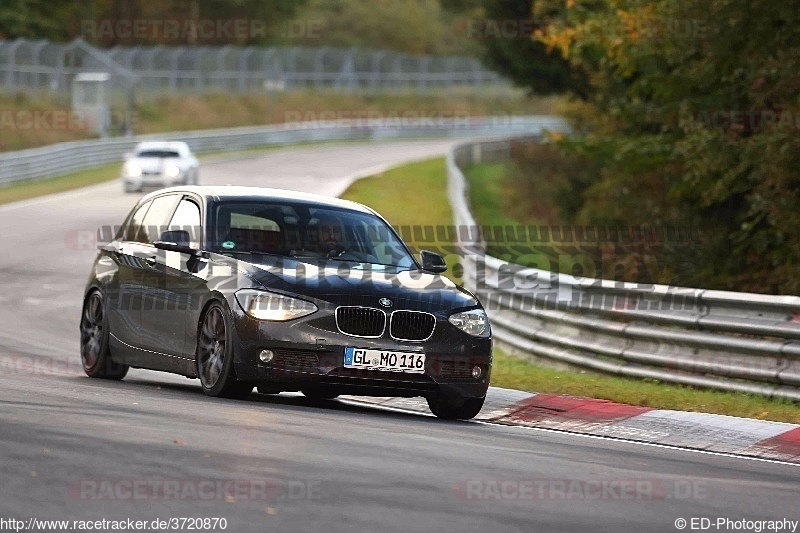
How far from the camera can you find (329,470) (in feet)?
24.7

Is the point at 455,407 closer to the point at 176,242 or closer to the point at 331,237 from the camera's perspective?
the point at 331,237

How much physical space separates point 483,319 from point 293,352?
139 cm

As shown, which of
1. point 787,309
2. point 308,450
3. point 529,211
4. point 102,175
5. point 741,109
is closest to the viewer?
point 308,450

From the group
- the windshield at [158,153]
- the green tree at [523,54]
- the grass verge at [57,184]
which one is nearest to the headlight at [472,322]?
the grass verge at [57,184]

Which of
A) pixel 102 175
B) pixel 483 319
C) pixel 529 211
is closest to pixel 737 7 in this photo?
pixel 483 319

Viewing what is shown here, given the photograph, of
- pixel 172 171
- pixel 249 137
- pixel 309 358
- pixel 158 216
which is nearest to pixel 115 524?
pixel 309 358

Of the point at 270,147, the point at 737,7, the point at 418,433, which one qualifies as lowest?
the point at 270,147

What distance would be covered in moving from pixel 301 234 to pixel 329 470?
443 centimetres

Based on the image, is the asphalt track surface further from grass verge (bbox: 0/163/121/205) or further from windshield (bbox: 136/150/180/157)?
windshield (bbox: 136/150/180/157)

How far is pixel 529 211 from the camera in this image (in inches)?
1677

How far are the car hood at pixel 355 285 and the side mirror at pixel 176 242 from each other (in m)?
0.68

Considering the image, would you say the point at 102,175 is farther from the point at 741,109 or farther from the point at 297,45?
the point at 297,45

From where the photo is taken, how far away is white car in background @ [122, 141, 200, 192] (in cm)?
4056

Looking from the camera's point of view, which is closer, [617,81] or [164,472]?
[164,472]
